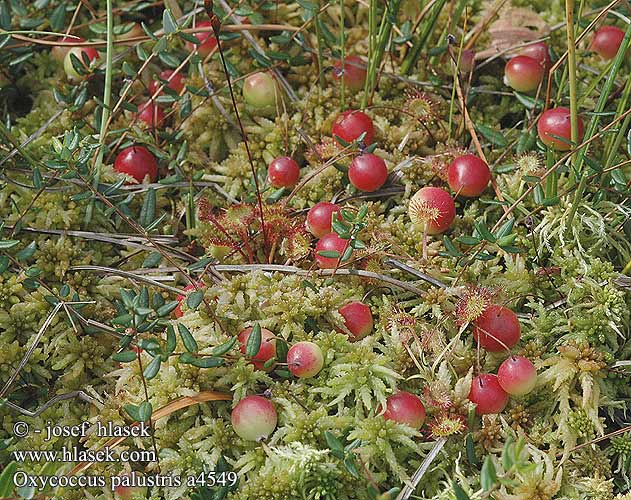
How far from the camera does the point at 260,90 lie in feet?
8.61

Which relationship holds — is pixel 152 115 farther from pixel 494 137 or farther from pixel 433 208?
pixel 494 137

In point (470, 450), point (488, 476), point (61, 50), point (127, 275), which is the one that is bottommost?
point (470, 450)

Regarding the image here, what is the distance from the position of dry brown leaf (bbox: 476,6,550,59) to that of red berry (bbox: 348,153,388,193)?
0.73 metres

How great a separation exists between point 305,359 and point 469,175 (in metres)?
0.83

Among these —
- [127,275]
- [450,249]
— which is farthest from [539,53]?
[127,275]

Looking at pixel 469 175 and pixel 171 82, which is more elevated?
pixel 171 82

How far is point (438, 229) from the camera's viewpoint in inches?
88.8

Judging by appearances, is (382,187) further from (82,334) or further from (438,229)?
(82,334)

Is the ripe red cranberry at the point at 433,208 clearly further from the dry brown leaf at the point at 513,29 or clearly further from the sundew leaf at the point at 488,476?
the sundew leaf at the point at 488,476

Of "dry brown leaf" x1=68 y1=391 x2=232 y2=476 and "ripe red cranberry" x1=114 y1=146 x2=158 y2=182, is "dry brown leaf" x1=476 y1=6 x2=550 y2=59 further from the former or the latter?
"dry brown leaf" x1=68 y1=391 x2=232 y2=476

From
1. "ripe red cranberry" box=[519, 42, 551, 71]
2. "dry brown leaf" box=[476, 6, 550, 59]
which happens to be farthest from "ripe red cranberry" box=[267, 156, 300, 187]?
"ripe red cranberry" box=[519, 42, 551, 71]

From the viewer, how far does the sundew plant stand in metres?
1.88

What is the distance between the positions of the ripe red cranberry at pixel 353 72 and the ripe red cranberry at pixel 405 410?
126 centimetres

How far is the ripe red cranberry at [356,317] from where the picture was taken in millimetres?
2092
